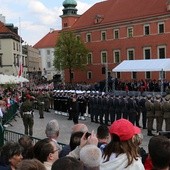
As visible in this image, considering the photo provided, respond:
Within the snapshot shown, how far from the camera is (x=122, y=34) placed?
6147 cm

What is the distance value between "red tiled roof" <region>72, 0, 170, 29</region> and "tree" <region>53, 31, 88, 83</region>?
4.26m

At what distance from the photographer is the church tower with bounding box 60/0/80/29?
8450 centimetres

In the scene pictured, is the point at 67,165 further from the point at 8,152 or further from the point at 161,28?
the point at 161,28

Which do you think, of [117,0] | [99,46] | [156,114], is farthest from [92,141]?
[117,0]

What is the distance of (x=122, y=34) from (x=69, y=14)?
27031 millimetres

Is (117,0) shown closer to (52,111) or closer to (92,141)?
(52,111)

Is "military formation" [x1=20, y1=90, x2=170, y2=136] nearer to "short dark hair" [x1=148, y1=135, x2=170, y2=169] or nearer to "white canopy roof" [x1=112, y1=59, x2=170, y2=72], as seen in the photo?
"short dark hair" [x1=148, y1=135, x2=170, y2=169]

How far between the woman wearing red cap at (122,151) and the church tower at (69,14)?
7980 centimetres

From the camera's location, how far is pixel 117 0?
2785 inches

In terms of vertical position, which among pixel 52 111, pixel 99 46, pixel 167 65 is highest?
pixel 99 46

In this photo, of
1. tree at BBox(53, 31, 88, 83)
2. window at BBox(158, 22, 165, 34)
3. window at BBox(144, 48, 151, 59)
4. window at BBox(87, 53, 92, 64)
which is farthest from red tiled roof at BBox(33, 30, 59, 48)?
window at BBox(158, 22, 165, 34)

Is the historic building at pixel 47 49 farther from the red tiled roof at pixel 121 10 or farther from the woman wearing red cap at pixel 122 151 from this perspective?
the woman wearing red cap at pixel 122 151

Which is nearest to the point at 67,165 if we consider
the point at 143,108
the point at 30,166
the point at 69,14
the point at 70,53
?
the point at 30,166

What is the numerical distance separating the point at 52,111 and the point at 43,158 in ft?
76.7
